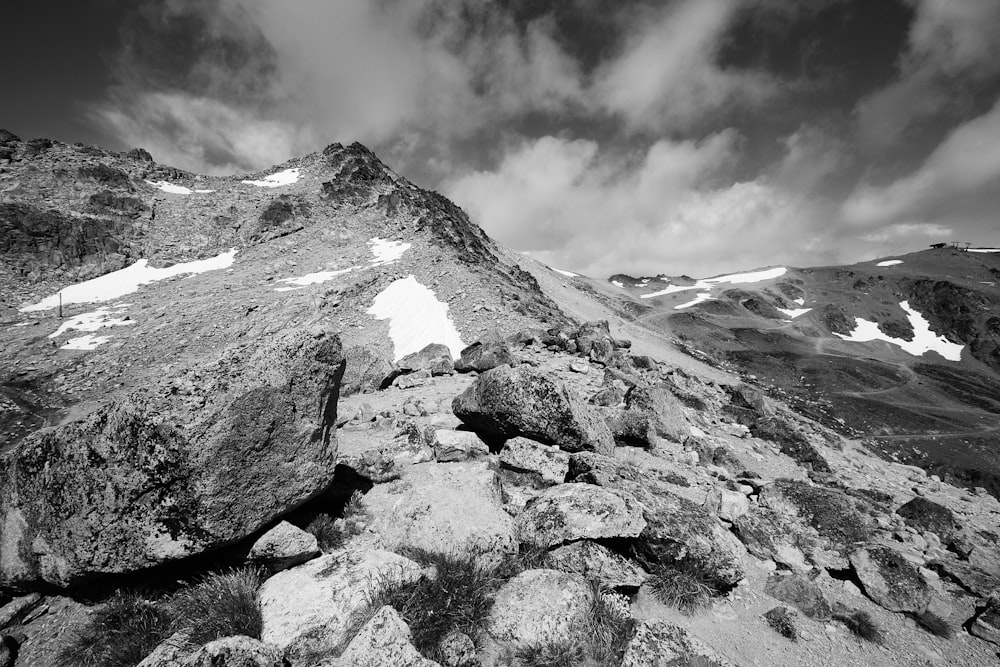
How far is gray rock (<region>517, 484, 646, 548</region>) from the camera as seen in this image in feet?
21.1

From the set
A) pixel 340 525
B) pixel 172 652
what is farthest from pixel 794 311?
pixel 172 652

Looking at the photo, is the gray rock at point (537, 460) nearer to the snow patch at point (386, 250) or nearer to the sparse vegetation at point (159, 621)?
the sparse vegetation at point (159, 621)

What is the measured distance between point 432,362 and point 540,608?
15.6 m

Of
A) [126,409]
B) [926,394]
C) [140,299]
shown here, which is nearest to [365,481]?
[126,409]

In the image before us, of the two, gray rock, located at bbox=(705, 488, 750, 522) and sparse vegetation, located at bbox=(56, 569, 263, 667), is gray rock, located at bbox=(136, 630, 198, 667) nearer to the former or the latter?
sparse vegetation, located at bbox=(56, 569, 263, 667)

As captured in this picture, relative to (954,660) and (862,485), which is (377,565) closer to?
(954,660)

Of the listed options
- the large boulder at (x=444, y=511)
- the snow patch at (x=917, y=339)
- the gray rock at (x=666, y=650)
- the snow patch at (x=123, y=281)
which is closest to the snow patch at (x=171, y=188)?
the snow patch at (x=123, y=281)

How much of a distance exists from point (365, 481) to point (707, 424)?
14.7 m

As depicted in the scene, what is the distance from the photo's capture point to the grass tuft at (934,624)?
21.1ft

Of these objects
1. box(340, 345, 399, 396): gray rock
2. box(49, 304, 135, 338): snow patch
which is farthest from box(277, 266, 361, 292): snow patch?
box(340, 345, 399, 396): gray rock

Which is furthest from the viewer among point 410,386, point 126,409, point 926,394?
point 926,394

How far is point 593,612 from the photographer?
5324 mm

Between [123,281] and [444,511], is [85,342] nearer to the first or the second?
[123,281]

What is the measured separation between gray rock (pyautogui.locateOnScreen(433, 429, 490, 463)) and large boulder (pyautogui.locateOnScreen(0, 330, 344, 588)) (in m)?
4.04
